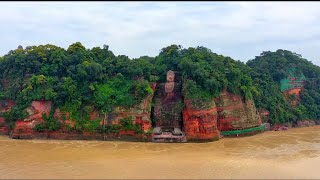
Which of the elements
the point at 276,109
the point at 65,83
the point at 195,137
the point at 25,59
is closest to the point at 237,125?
the point at 195,137

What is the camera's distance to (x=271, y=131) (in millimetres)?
33312

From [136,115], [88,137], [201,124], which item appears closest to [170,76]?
[136,115]

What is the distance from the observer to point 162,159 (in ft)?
73.1

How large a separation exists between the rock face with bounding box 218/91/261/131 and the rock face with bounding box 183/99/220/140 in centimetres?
163

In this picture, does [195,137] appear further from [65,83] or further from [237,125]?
[65,83]

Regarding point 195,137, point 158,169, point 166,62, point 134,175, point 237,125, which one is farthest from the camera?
point 166,62

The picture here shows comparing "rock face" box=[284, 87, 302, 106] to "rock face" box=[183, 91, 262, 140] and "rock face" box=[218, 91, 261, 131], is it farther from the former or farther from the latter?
"rock face" box=[218, 91, 261, 131]

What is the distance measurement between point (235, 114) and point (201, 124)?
150 inches

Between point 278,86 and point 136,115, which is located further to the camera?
point 278,86

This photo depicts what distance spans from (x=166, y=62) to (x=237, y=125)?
342 inches

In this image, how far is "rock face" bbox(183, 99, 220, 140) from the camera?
27766mm

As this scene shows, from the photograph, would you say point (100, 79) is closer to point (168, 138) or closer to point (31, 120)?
point (31, 120)

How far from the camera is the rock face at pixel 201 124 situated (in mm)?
27766

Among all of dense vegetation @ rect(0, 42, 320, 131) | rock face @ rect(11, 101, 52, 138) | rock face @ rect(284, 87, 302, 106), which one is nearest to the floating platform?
dense vegetation @ rect(0, 42, 320, 131)
